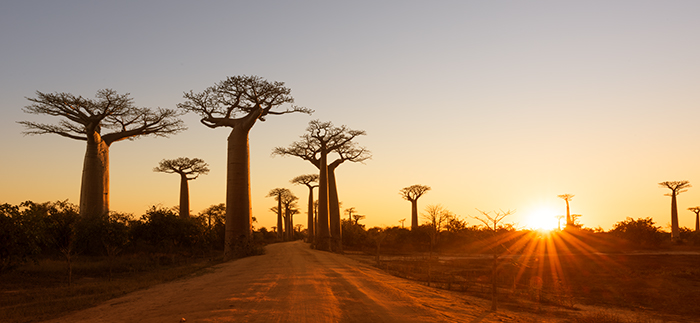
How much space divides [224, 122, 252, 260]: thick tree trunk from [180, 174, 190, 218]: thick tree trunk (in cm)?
2210

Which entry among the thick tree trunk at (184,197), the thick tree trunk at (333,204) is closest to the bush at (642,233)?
the thick tree trunk at (333,204)

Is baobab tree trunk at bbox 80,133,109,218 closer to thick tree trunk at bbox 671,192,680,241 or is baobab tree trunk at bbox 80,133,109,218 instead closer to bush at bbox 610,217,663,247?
bush at bbox 610,217,663,247

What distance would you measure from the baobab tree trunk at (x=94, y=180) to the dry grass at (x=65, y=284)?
4236mm

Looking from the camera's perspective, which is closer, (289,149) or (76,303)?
(76,303)

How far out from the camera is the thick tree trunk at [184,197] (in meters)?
43.2

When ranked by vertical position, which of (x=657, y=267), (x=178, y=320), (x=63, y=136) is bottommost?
(x=657, y=267)

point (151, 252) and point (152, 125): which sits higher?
point (152, 125)

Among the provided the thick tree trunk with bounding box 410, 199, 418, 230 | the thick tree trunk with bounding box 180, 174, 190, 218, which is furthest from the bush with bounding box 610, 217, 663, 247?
the thick tree trunk with bounding box 180, 174, 190, 218

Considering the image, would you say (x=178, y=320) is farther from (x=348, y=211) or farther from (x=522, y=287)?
(x=348, y=211)

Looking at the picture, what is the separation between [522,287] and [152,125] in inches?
990

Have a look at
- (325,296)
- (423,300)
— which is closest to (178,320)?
(325,296)

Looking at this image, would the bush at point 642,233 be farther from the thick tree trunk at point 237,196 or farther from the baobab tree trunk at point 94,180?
the baobab tree trunk at point 94,180

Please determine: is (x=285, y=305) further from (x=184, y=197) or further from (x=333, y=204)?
(x=184, y=197)

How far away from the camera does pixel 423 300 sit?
10562 millimetres
